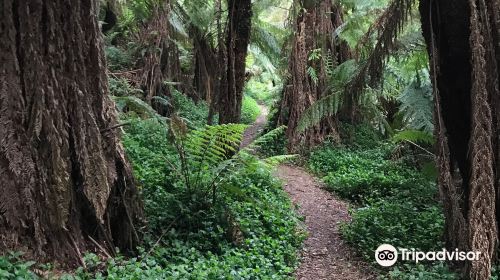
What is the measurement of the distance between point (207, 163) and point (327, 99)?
13.3 ft

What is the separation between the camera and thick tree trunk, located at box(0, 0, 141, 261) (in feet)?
11.6

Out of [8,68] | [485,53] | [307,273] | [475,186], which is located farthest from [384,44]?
[8,68]

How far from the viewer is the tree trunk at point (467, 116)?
413 centimetres

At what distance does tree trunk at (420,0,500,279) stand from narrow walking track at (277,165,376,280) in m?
1.14

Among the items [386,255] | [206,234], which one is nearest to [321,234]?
[386,255]

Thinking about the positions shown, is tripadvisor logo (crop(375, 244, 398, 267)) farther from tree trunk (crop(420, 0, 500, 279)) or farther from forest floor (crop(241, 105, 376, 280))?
tree trunk (crop(420, 0, 500, 279))

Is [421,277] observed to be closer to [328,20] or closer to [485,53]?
[485,53]

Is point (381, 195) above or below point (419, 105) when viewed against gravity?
below

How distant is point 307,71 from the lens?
1116 cm

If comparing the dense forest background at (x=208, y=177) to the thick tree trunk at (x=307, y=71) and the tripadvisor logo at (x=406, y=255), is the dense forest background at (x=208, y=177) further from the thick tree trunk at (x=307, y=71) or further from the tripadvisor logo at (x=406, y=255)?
the thick tree trunk at (x=307, y=71)

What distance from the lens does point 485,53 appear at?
434cm

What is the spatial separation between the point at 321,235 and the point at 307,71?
18.6 ft

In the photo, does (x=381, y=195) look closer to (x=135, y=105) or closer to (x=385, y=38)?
(x=385, y=38)

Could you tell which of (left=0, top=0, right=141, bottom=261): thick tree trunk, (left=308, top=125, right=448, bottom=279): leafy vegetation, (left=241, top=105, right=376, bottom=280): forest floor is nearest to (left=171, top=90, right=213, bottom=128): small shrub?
(left=308, top=125, right=448, bottom=279): leafy vegetation
